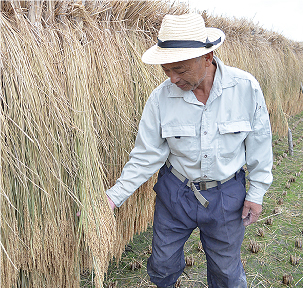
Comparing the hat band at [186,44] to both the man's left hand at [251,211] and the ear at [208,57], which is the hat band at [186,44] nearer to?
the ear at [208,57]

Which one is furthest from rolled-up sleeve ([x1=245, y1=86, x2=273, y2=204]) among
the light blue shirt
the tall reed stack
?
the tall reed stack

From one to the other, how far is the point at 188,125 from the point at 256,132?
0.39 m

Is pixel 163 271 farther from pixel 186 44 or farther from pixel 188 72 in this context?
pixel 186 44

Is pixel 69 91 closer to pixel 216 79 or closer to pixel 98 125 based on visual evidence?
pixel 98 125

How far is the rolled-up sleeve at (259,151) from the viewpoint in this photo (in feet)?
5.35

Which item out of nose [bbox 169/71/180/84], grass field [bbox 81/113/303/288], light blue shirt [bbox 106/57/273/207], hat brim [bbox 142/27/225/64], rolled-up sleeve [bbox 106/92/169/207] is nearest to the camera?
hat brim [bbox 142/27/225/64]

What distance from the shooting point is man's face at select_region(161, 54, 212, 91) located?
4.77 ft

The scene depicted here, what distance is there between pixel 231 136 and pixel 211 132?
0.12m

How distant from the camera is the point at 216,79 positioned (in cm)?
160

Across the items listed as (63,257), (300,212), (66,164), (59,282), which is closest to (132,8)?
(66,164)

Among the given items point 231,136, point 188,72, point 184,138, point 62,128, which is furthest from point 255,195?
point 62,128

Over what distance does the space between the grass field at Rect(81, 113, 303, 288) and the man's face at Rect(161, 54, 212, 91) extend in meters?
1.65

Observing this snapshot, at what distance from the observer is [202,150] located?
5.30 ft

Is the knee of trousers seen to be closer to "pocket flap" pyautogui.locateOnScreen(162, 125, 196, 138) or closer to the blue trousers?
the blue trousers
